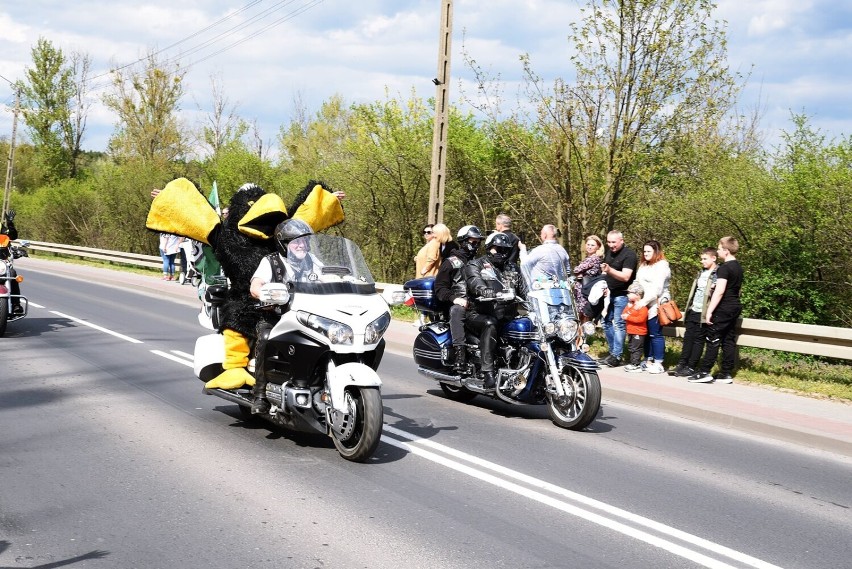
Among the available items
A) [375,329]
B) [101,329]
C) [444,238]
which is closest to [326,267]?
[375,329]

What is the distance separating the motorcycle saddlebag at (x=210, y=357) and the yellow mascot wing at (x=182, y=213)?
3.06 ft

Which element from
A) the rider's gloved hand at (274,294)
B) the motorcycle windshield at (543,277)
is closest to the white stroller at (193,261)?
the rider's gloved hand at (274,294)

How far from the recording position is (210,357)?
766cm

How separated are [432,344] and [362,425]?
3.20 m

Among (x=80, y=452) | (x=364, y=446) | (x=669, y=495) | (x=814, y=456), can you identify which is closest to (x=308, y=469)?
(x=364, y=446)

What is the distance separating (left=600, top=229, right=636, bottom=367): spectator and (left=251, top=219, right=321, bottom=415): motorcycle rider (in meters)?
6.30

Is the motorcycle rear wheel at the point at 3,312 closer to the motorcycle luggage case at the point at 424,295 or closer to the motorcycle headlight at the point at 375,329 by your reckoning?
the motorcycle luggage case at the point at 424,295

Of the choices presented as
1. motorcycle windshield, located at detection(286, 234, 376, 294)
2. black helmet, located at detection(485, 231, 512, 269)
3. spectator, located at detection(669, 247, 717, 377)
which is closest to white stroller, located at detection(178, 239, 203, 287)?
motorcycle windshield, located at detection(286, 234, 376, 294)

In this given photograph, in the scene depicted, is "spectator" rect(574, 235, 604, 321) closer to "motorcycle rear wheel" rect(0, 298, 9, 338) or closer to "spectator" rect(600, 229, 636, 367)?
"spectator" rect(600, 229, 636, 367)

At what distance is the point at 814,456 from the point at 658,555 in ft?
12.2

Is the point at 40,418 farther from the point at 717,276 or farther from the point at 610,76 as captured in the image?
the point at 610,76

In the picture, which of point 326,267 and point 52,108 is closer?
point 326,267

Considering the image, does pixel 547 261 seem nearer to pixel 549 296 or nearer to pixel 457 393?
pixel 549 296

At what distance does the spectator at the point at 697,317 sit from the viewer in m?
11.4
